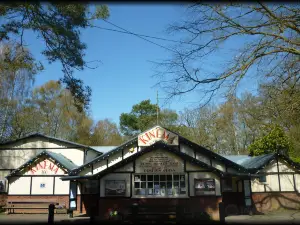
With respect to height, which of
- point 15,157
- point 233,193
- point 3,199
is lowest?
point 3,199

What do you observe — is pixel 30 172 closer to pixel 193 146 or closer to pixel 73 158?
pixel 73 158

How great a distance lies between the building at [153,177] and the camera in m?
18.2

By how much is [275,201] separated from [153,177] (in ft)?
30.2

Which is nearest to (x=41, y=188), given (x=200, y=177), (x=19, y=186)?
(x=19, y=186)

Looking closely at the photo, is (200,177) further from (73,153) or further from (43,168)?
(43,168)

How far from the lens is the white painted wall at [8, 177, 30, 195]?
883 inches

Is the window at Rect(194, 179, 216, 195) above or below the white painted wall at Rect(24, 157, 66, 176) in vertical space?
below

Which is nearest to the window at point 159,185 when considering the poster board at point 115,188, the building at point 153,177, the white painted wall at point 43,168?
the building at point 153,177

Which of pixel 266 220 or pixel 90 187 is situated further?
pixel 90 187

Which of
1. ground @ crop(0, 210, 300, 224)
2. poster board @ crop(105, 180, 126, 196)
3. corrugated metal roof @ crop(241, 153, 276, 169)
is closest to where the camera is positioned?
ground @ crop(0, 210, 300, 224)

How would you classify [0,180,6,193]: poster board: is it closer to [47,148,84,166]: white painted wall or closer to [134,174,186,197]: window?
[47,148,84,166]: white painted wall

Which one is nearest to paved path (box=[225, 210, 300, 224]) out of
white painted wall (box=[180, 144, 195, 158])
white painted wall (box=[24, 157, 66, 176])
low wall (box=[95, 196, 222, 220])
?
low wall (box=[95, 196, 222, 220])

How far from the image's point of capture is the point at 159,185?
18.5 m

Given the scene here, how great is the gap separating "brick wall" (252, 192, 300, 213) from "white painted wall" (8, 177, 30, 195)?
1622cm
